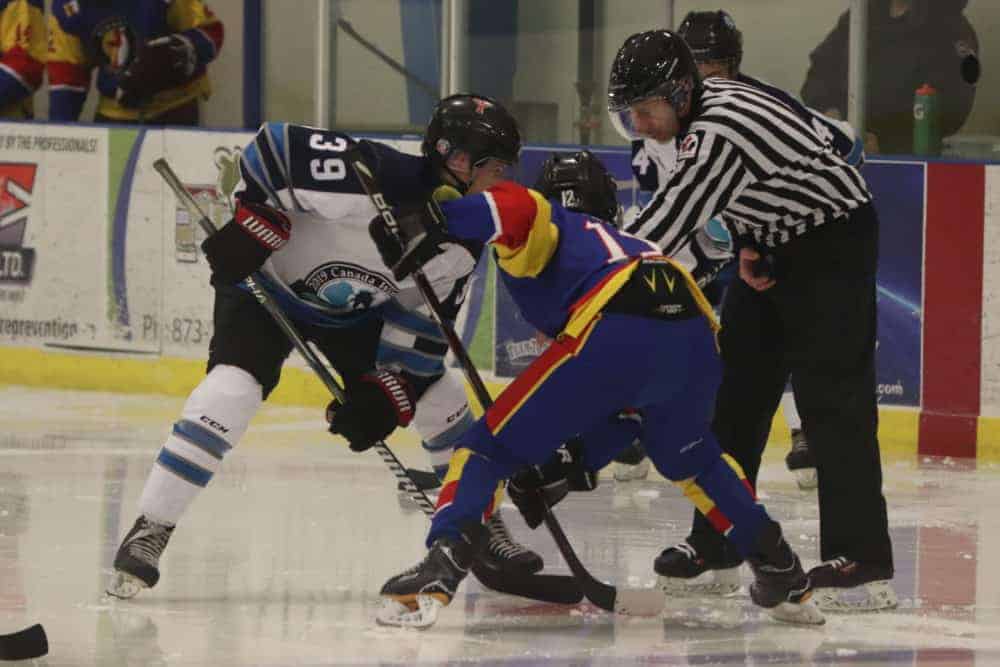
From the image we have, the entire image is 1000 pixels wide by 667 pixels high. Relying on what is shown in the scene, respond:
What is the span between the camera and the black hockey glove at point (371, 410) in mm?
4340

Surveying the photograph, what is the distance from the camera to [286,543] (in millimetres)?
5066

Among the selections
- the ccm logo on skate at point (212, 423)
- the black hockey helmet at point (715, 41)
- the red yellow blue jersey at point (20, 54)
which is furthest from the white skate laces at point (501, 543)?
the red yellow blue jersey at point (20, 54)

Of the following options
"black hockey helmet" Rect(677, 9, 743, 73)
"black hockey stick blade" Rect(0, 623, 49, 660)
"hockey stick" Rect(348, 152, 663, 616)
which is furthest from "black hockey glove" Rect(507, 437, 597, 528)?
"black hockey helmet" Rect(677, 9, 743, 73)

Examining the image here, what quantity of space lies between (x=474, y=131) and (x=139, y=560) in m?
1.07

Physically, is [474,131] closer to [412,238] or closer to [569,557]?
[412,238]

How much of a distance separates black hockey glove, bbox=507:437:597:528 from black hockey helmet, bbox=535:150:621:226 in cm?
66

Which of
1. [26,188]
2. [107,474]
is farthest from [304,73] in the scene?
[107,474]

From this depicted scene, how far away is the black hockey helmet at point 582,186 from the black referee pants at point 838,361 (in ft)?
1.43

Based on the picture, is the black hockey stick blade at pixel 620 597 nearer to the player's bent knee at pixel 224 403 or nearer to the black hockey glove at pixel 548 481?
the black hockey glove at pixel 548 481

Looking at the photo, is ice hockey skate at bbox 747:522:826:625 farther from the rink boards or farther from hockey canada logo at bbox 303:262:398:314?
the rink boards

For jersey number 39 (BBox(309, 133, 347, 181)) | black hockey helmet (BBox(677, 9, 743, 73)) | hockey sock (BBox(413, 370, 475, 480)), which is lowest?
hockey sock (BBox(413, 370, 475, 480))

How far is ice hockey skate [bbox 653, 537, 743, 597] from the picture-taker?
4.53 meters

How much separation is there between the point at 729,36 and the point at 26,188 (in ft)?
12.5

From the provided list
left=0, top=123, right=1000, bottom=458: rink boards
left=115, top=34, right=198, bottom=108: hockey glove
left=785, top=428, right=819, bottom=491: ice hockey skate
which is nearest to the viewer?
left=785, top=428, right=819, bottom=491: ice hockey skate
